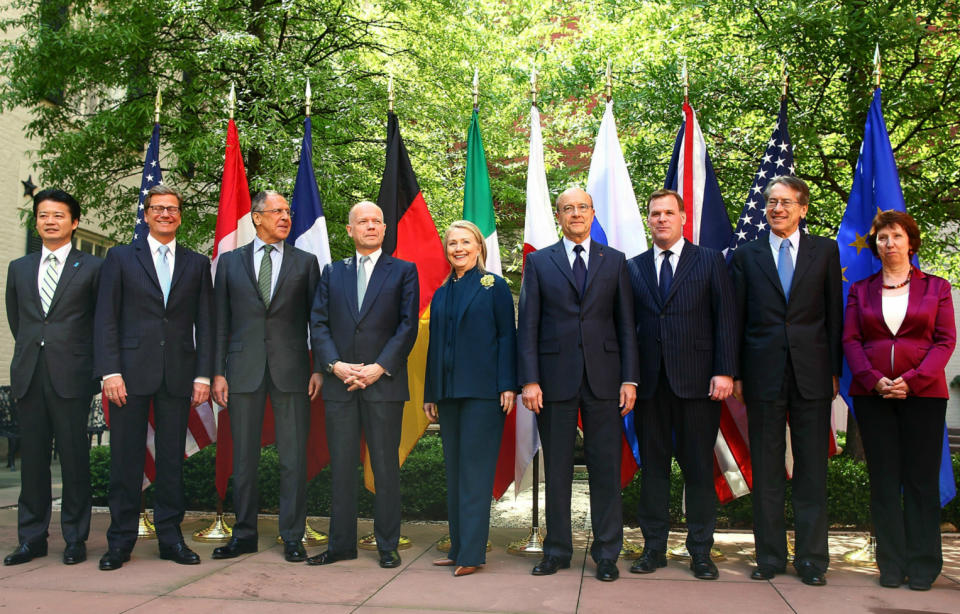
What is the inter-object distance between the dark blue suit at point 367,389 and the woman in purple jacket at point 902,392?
2596 millimetres

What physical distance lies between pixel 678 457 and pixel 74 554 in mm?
3577

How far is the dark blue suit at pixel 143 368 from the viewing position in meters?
4.60

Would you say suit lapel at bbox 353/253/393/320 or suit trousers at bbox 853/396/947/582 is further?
suit lapel at bbox 353/253/393/320

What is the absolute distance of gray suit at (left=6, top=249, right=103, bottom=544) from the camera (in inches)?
181

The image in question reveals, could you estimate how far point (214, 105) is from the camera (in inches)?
303

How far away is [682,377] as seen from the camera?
14.1 ft

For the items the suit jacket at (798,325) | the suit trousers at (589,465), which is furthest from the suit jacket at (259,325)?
the suit jacket at (798,325)

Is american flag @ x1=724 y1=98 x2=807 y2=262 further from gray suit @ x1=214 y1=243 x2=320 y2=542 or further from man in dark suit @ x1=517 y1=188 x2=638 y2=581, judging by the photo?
gray suit @ x1=214 y1=243 x2=320 y2=542

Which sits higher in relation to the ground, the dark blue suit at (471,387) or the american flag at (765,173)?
the american flag at (765,173)

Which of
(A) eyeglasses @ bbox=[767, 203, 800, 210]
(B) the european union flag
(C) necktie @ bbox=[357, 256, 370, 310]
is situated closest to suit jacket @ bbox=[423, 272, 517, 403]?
(C) necktie @ bbox=[357, 256, 370, 310]

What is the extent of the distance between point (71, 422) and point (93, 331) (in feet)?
1.84

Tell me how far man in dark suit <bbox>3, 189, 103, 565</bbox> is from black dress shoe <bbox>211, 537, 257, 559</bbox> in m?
0.78

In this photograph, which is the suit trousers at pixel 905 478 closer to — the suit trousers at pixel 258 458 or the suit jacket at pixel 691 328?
the suit jacket at pixel 691 328

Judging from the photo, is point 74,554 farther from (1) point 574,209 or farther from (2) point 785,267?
(2) point 785,267
